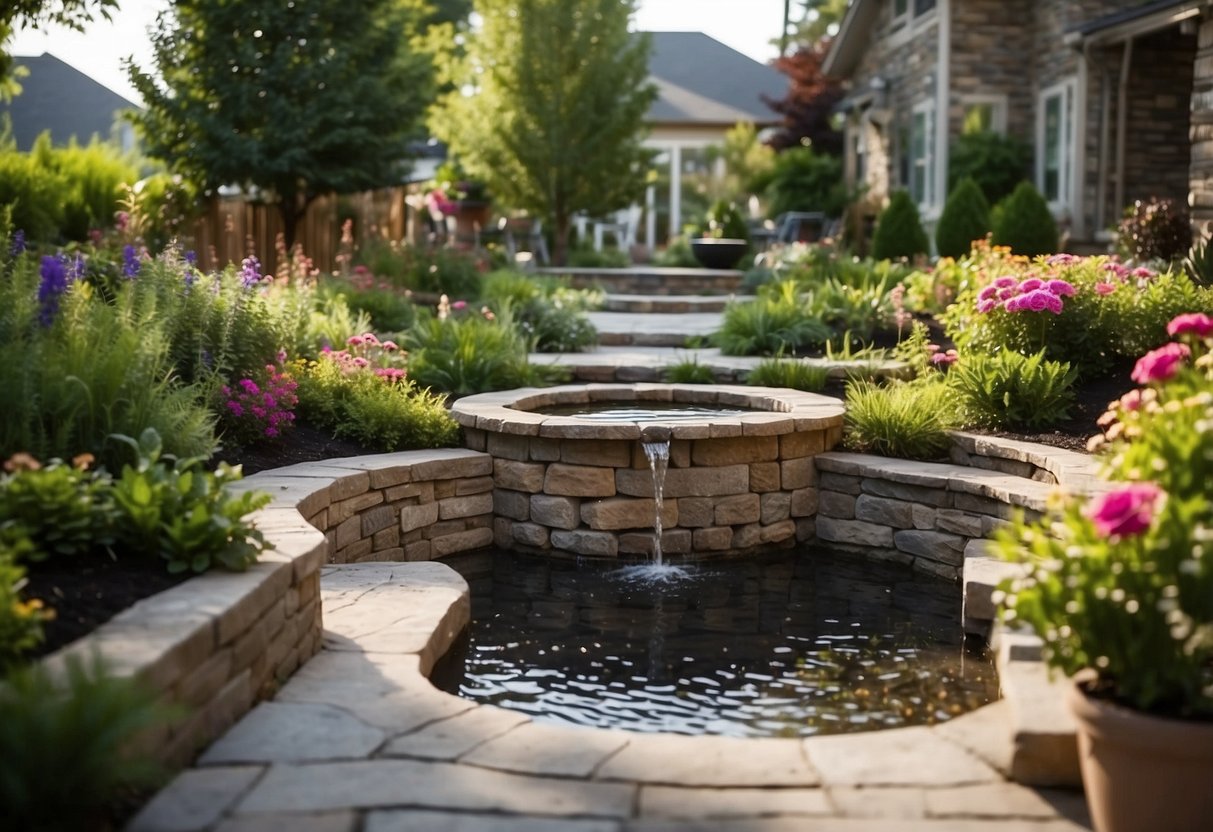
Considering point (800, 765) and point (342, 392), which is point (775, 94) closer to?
point (342, 392)

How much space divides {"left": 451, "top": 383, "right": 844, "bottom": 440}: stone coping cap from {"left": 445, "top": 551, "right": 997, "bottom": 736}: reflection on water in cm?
69

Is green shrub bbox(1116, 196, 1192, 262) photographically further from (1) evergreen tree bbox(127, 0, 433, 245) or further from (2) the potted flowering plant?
(2) the potted flowering plant

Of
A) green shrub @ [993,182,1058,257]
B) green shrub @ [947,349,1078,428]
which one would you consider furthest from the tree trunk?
green shrub @ [947,349,1078,428]

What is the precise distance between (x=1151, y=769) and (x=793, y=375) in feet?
18.6

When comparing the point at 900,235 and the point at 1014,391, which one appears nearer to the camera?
the point at 1014,391

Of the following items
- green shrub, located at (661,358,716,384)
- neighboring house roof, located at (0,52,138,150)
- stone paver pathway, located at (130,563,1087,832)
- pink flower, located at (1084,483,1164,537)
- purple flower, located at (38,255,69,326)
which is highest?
neighboring house roof, located at (0,52,138,150)

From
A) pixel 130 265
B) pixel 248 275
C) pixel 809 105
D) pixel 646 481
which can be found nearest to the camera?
pixel 130 265

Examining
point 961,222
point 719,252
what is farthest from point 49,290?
point 719,252

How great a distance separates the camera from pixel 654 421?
23.6 feet

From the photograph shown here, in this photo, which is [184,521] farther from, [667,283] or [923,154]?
[923,154]

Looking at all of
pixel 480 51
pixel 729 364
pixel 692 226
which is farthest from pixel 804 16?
pixel 729 364

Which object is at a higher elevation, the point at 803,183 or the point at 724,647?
the point at 803,183

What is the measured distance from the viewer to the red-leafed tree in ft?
83.5

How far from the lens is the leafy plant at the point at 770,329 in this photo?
10.1 metres
